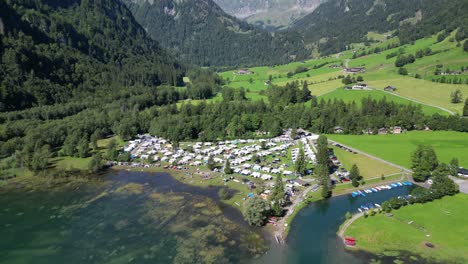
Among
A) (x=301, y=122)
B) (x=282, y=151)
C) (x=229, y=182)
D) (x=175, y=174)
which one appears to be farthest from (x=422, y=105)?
(x=175, y=174)

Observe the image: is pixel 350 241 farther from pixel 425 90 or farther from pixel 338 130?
pixel 425 90

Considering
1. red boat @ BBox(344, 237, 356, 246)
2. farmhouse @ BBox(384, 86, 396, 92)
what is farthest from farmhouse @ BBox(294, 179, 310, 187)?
farmhouse @ BBox(384, 86, 396, 92)

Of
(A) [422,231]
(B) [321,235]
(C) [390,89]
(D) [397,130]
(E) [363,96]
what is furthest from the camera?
(C) [390,89]

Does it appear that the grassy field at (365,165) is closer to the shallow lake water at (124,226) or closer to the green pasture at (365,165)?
the green pasture at (365,165)

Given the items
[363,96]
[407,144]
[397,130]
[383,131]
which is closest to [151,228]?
[407,144]

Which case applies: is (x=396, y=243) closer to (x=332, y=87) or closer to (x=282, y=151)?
(x=282, y=151)

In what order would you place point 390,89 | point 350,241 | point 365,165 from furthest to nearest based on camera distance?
point 390,89
point 365,165
point 350,241

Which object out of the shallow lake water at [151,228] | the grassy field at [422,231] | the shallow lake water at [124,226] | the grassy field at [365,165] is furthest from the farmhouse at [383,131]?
the shallow lake water at [124,226]
